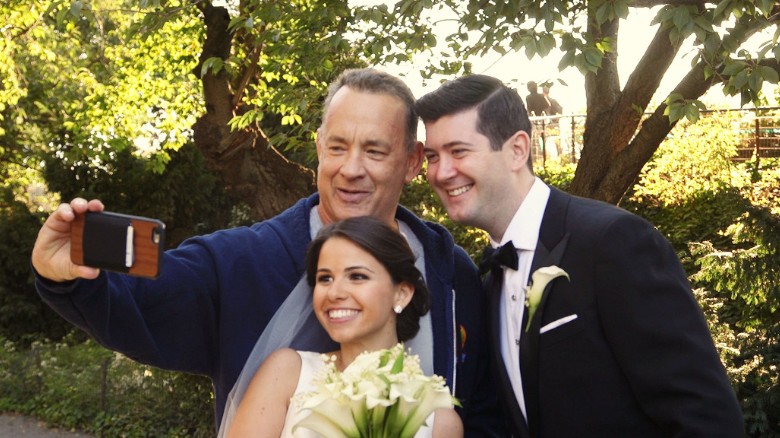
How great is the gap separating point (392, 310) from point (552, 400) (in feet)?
1.81

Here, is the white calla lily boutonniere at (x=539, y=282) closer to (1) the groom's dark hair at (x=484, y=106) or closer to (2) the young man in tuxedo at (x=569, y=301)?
(2) the young man in tuxedo at (x=569, y=301)

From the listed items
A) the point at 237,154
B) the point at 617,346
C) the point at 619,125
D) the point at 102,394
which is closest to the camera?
the point at 617,346

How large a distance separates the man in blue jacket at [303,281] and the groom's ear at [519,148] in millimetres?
435

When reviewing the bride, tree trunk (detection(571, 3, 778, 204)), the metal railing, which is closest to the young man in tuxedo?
the bride

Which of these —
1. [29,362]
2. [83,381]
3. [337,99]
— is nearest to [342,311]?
[337,99]

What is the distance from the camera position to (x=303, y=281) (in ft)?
10.7

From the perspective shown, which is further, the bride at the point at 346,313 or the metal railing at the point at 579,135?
the metal railing at the point at 579,135

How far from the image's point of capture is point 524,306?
10.3 feet

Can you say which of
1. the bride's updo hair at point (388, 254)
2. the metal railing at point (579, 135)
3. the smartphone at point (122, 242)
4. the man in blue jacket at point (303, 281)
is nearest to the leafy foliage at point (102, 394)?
the metal railing at point (579, 135)

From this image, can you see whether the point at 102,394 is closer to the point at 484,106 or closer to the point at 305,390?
the point at 305,390

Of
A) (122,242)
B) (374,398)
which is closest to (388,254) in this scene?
(374,398)

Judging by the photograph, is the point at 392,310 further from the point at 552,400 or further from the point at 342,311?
the point at 552,400

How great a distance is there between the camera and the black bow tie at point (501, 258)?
3.19 meters

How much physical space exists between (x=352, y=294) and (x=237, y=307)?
486mm
